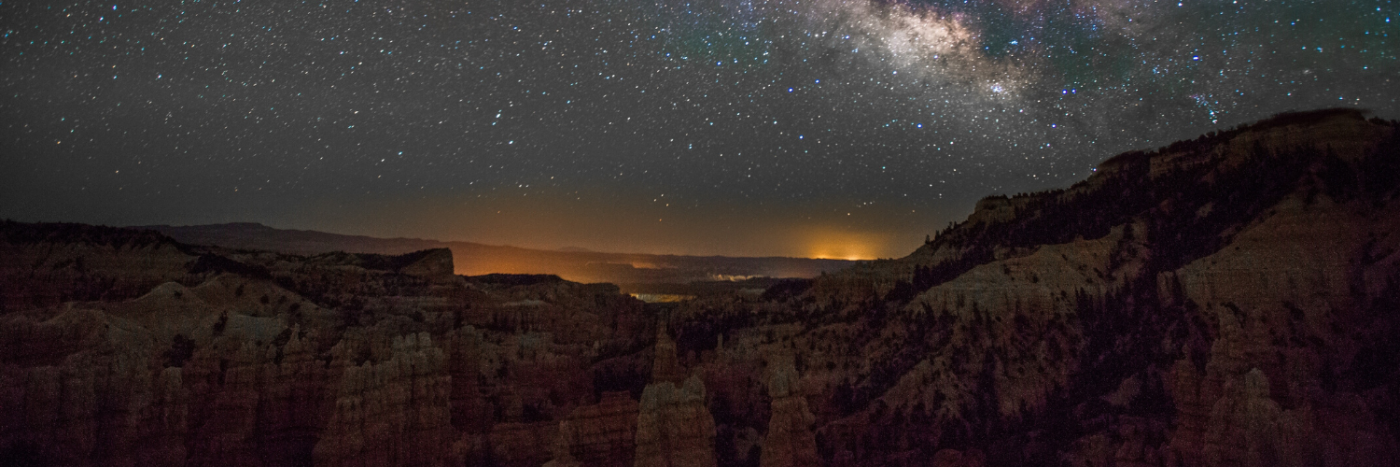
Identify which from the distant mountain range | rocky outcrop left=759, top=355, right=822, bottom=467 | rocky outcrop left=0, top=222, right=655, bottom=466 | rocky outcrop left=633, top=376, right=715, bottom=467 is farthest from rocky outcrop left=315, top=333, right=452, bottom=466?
the distant mountain range

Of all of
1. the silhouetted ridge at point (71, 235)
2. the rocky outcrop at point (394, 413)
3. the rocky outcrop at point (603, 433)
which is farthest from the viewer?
the silhouetted ridge at point (71, 235)

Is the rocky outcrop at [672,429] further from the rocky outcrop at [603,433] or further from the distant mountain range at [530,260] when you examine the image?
the distant mountain range at [530,260]

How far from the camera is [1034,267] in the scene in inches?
1789

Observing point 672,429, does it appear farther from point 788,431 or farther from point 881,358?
point 881,358

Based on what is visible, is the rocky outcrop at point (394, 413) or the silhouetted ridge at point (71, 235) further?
the silhouetted ridge at point (71, 235)

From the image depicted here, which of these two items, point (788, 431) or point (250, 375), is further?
point (788, 431)

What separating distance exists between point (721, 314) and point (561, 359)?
24.9 meters

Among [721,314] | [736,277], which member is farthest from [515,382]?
[736,277]

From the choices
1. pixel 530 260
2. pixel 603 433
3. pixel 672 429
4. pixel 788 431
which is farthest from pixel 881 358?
pixel 530 260

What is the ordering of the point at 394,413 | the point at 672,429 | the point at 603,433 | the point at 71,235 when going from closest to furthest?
1. the point at 672,429
2. the point at 394,413
3. the point at 603,433
4. the point at 71,235

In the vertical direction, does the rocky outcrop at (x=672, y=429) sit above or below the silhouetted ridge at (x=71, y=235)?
below

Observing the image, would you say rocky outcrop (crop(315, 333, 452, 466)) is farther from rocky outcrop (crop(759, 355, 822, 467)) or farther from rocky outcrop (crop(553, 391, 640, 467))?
rocky outcrop (crop(759, 355, 822, 467))

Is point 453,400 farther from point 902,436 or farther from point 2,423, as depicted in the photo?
point 902,436

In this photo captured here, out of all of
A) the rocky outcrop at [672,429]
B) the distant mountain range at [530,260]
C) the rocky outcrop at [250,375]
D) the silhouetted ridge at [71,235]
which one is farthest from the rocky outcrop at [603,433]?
the distant mountain range at [530,260]
